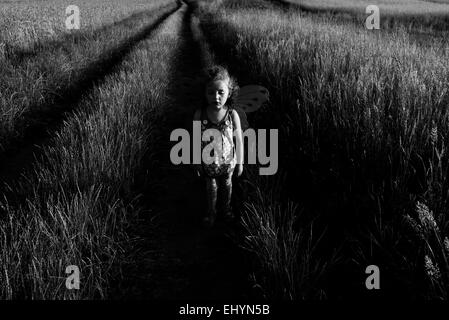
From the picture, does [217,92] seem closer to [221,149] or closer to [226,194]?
[221,149]

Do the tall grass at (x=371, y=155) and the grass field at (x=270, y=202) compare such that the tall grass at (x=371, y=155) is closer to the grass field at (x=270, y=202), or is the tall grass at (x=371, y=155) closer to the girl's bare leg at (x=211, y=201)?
the grass field at (x=270, y=202)

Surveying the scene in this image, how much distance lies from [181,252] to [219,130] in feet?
2.73

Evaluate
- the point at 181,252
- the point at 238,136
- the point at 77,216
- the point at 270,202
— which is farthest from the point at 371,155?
the point at 77,216

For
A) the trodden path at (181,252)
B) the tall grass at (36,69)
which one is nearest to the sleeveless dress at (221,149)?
the trodden path at (181,252)

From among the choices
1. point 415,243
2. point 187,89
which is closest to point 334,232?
point 415,243

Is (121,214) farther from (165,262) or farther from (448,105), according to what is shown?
(448,105)

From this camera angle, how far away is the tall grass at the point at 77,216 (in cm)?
187

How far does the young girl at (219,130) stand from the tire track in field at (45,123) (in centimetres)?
125

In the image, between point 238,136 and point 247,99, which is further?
point 247,99

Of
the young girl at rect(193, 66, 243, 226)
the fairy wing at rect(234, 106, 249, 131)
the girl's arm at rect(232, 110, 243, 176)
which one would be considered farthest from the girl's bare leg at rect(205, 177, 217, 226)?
the fairy wing at rect(234, 106, 249, 131)

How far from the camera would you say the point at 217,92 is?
8.02 ft

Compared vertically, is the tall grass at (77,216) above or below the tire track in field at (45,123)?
below

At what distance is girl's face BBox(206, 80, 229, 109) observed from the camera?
2.44 meters

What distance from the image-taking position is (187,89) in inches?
268
